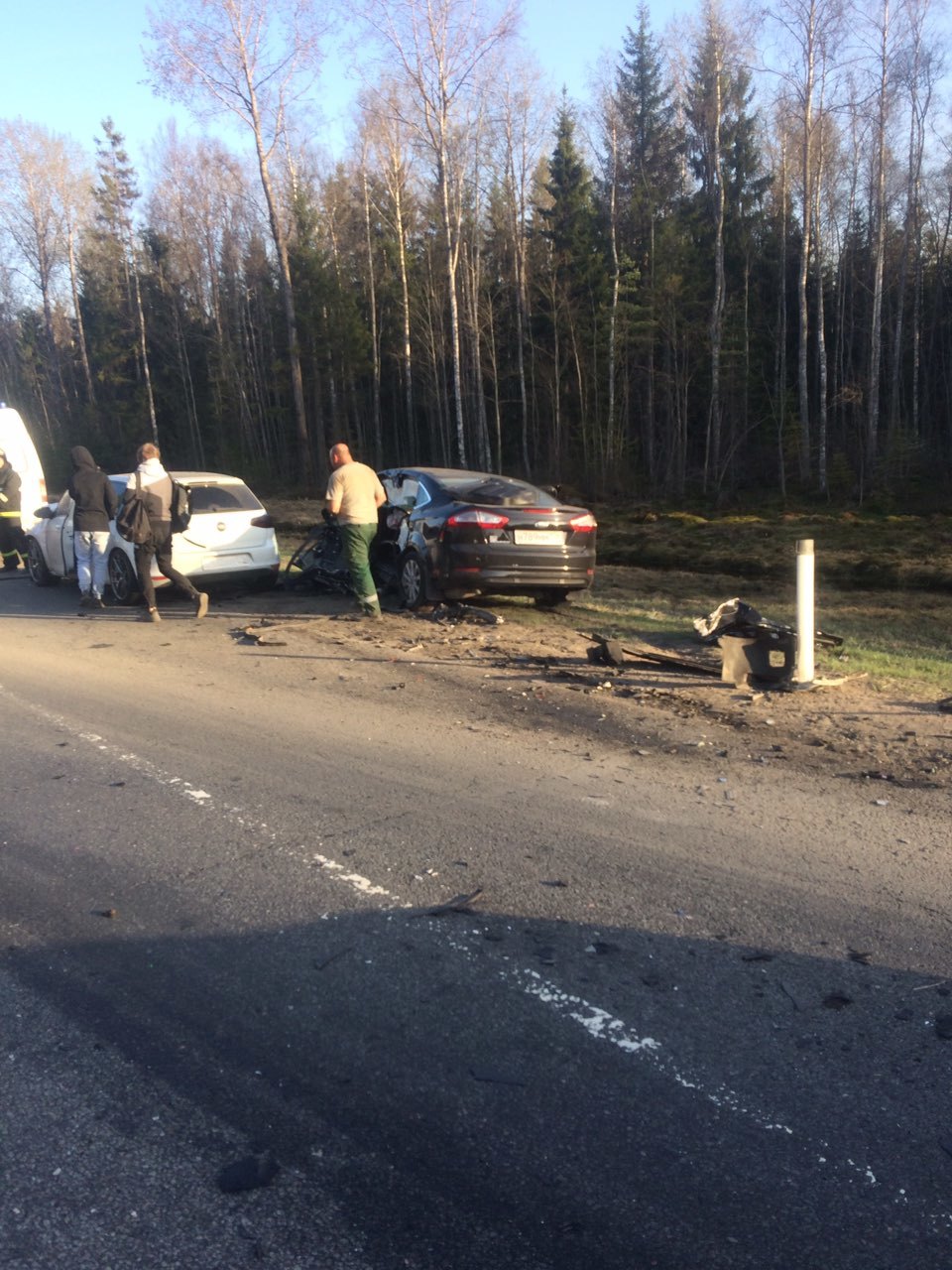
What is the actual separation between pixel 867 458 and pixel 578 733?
2651cm

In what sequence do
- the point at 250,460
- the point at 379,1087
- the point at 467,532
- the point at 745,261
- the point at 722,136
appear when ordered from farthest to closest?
the point at 250,460, the point at 745,261, the point at 722,136, the point at 467,532, the point at 379,1087

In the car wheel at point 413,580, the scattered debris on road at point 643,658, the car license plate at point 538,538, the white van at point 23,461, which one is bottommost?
the scattered debris on road at point 643,658

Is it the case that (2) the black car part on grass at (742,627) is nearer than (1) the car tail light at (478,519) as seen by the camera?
Yes

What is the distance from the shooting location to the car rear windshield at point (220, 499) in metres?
12.2

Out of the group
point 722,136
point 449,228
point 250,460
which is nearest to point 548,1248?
point 449,228

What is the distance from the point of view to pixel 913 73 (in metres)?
28.9

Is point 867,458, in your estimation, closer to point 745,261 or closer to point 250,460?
point 745,261

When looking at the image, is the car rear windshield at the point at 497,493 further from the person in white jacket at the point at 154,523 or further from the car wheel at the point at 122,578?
the car wheel at the point at 122,578

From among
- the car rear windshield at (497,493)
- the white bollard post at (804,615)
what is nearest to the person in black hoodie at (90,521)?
the car rear windshield at (497,493)

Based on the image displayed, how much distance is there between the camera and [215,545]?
1224 centimetres

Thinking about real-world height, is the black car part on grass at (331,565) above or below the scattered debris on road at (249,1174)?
above

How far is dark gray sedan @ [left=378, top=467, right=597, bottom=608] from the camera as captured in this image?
1038cm

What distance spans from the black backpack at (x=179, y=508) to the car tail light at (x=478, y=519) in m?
3.24

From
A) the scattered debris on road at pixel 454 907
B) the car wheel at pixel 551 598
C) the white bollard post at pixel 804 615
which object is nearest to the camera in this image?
the scattered debris on road at pixel 454 907
